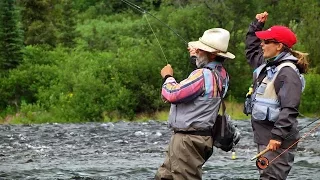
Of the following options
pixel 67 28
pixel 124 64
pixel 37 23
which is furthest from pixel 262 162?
pixel 67 28

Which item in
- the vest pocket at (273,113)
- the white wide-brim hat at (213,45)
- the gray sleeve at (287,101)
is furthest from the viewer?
the white wide-brim hat at (213,45)

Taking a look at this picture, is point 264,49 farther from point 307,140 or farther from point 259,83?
point 307,140

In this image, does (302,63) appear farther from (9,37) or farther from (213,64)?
(9,37)

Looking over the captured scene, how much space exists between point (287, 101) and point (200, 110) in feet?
2.14

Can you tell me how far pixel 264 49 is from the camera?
5207 millimetres

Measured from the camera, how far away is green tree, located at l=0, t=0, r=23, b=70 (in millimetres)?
35062

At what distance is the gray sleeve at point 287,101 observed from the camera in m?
4.84

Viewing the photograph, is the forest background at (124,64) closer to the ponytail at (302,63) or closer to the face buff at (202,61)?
the face buff at (202,61)

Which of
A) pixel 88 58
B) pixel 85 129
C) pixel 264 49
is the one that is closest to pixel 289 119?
pixel 264 49

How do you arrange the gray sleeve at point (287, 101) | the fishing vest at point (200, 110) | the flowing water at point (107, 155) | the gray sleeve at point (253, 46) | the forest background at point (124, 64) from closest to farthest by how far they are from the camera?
the gray sleeve at point (287, 101)
the fishing vest at point (200, 110)
the gray sleeve at point (253, 46)
the flowing water at point (107, 155)
the forest background at point (124, 64)

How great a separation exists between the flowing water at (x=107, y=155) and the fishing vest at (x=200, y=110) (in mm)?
4249

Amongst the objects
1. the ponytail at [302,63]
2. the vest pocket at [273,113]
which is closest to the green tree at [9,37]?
the ponytail at [302,63]

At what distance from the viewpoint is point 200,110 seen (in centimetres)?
508

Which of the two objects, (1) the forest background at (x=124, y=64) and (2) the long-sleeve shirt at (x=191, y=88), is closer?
(2) the long-sleeve shirt at (x=191, y=88)
